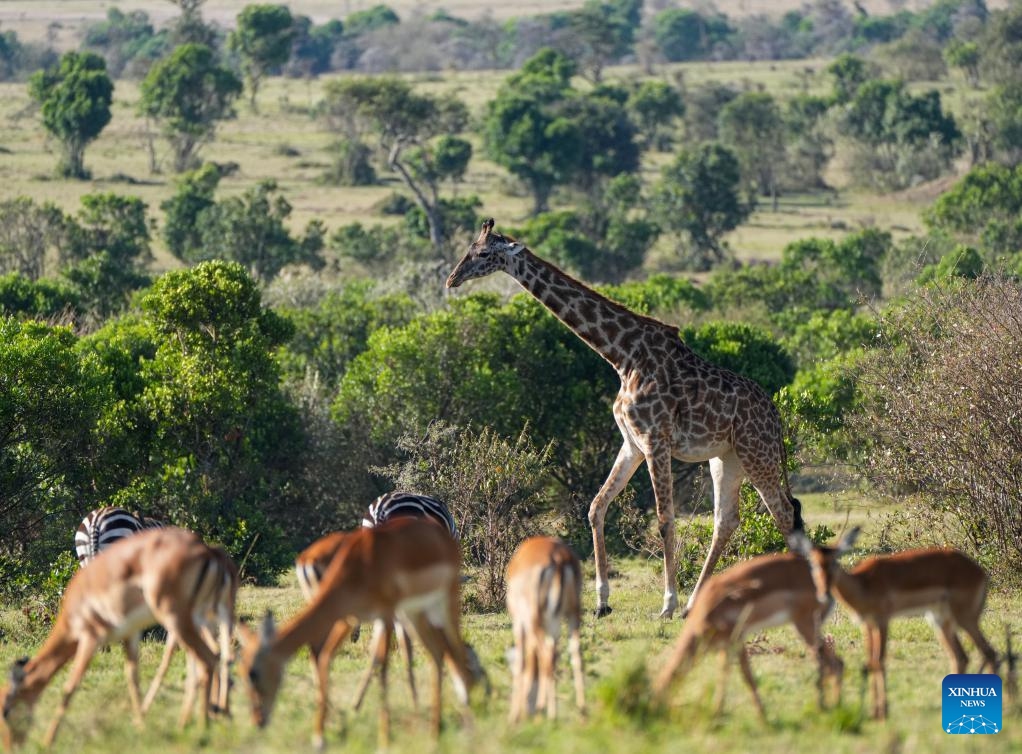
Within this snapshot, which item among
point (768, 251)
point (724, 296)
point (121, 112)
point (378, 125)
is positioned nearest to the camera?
point (724, 296)

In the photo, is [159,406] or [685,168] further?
[685,168]

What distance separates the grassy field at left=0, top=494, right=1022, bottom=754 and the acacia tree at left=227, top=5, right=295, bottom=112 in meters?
79.2

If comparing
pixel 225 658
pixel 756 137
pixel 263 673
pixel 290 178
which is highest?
pixel 756 137

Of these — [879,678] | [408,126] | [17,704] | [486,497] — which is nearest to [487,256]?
[486,497]

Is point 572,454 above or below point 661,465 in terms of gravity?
below

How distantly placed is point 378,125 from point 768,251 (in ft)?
62.0

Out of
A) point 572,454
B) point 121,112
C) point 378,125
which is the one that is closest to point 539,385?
point 572,454

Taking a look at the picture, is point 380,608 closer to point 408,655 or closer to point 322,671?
point 322,671

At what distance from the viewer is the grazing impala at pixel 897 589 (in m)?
10.3

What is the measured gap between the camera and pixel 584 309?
53.7 ft

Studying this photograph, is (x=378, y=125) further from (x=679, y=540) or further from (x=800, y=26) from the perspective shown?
(x=800, y=26)

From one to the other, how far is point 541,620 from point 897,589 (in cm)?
251

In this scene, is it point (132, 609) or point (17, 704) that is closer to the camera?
point (132, 609)

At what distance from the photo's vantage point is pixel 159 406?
2111cm
